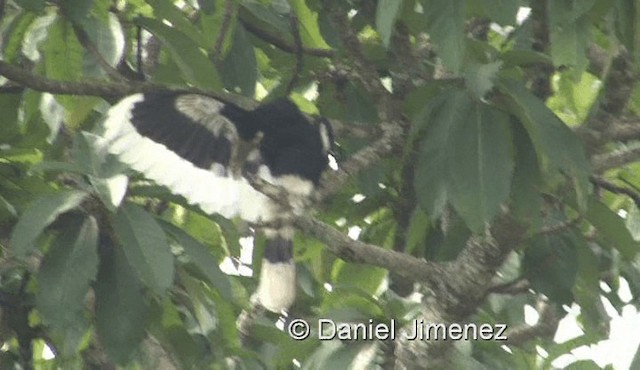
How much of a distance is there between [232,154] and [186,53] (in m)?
0.22

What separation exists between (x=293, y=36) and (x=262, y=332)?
64cm

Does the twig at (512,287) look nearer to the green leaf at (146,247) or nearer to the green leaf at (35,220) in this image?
the green leaf at (146,247)

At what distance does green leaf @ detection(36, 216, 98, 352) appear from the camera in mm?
2191

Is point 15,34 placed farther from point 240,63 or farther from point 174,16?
point 240,63

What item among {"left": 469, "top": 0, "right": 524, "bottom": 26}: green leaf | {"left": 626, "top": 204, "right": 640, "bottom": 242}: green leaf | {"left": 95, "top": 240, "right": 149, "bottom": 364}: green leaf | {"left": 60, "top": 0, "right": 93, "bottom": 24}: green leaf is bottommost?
{"left": 95, "top": 240, "right": 149, "bottom": 364}: green leaf

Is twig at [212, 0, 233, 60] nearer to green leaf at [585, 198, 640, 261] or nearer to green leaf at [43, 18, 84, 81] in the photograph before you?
green leaf at [43, 18, 84, 81]

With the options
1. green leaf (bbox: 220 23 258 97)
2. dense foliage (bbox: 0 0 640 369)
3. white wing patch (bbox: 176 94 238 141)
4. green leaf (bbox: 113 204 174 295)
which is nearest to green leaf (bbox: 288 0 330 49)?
dense foliage (bbox: 0 0 640 369)

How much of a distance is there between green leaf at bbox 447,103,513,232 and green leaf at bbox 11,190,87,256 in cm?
63

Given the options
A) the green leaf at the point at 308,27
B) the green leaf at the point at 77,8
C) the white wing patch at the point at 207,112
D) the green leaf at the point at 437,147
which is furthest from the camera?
the green leaf at the point at 308,27

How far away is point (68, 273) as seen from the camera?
2.21 m

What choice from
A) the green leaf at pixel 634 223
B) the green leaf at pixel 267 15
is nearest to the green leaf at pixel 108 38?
the green leaf at pixel 267 15

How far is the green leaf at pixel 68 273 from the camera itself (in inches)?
86.3

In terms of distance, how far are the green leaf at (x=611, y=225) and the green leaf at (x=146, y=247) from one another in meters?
0.77

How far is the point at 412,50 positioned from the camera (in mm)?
2789
